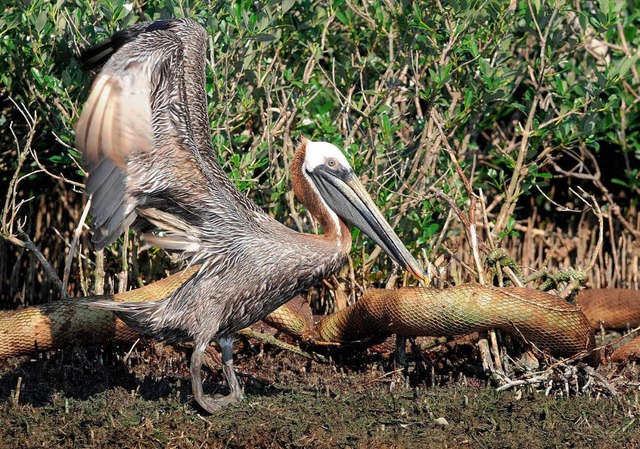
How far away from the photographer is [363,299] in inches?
313

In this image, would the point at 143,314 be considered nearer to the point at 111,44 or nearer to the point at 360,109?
the point at 111,44

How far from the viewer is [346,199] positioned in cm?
725

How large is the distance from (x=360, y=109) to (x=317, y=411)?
122 inches

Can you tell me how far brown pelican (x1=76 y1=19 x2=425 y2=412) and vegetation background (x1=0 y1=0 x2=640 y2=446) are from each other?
2.85ft

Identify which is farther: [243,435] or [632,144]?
[632,144]

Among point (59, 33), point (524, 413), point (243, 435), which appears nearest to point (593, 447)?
point (524, 413)

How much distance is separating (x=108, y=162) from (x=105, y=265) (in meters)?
2.42

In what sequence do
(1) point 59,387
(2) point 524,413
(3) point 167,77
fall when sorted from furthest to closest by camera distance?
(1) point 59,387 < (3) point 167,77 < (2) point 524,413

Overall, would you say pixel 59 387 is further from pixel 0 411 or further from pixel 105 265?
pixel 105 265

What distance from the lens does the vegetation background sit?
8.23 metres

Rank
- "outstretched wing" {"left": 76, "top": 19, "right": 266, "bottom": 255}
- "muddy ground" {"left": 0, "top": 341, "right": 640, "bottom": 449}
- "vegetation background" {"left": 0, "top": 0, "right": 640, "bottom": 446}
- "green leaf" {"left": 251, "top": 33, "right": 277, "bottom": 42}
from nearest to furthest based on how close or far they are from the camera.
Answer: "muddy ground" {"left": 0, "top": 341, "right": 640, "bottom": 449} → "outstretched wing" {"left": 76, "top": 19, "right": 266, "bottom": 255} → "green leaf" {"left": 251, "top": 33, "right": 277, "bottom": 42} → "vegetation background" {"left": 0, "top": 0, "right": 640, "bottom": 446}

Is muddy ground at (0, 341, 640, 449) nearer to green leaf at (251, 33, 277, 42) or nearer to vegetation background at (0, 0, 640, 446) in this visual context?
vegetation background at (0, 0, 640, 446)

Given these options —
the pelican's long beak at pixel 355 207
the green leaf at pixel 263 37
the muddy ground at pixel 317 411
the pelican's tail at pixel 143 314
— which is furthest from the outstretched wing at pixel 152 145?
the muddy ground at pixel 317 411

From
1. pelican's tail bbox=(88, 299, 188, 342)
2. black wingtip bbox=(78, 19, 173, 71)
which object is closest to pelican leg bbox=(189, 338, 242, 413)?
pelican's tail bbox=(88, 299, 188, 342)
